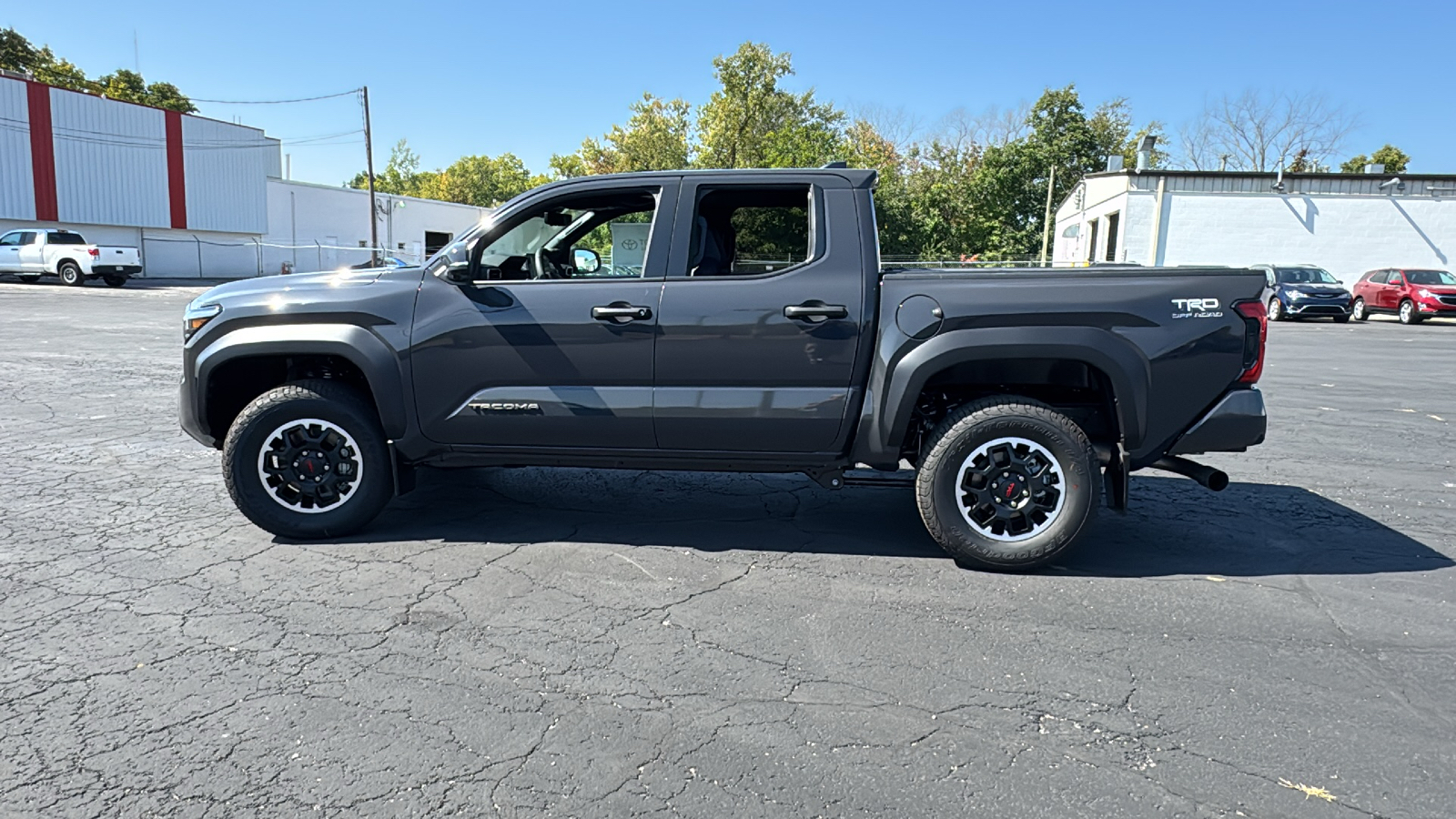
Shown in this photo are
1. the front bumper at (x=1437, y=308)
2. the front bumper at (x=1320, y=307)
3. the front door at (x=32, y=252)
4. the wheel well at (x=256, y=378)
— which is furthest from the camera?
the front door at (x=32, y=252)

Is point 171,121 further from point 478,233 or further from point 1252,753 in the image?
point 1252,753

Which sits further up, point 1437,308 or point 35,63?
point 35,63

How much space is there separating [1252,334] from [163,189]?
47924 mm

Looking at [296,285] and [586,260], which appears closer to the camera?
[296,285]

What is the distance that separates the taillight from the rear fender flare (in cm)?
47

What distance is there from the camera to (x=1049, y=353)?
423cm

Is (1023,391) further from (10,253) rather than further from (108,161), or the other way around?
(108,161)

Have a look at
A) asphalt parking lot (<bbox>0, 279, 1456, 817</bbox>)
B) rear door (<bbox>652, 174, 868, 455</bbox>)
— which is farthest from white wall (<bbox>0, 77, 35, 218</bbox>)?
rear door (<bbox>652, 174, 868, 455</bbox>)

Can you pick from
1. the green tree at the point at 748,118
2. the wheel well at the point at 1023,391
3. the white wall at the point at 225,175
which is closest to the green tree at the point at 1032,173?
the green tree at the point at 748,118

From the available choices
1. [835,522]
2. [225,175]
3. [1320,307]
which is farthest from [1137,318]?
[225,175]

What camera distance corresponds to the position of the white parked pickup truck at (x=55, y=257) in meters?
29.0

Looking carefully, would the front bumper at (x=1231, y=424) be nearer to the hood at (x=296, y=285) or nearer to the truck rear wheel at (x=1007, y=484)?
the truck rear wheel at (x=1007, y=484)

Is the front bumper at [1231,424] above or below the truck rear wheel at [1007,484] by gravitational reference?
above

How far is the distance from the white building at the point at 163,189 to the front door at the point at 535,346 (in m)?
36.8
